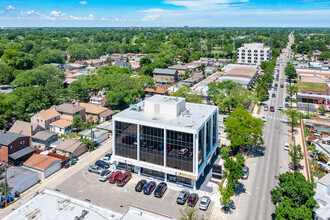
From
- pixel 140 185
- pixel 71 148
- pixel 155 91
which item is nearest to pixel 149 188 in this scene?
pixel 140 185

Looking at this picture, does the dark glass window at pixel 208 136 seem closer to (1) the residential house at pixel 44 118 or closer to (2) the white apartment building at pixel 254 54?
(1) the residential house at pixel 44 118

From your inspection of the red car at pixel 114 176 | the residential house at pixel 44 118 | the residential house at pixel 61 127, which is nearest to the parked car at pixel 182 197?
the red car at pixel 114 176

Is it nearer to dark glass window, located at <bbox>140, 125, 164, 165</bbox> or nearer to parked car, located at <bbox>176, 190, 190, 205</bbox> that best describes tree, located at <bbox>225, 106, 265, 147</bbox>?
parked car, located at <bbox>176, 190, 190, 205</bbox>

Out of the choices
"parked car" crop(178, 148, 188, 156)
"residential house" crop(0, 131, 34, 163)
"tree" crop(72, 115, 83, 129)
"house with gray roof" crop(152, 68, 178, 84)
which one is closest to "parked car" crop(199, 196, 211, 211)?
"parked car" crop(178, 148, 188, 156)

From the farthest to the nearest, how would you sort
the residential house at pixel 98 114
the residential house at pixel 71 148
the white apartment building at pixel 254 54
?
the white apartment building at pixel 254 54 < the residential house at pixel 98 114 < the residential house at pixel 71 148

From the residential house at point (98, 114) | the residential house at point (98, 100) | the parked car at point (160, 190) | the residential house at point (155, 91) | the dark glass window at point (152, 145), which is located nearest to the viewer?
the parked car at point (160, 190)

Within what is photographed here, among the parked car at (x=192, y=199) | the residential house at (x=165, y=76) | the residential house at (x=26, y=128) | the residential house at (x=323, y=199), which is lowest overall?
the parked car at (x=192, y=199)
